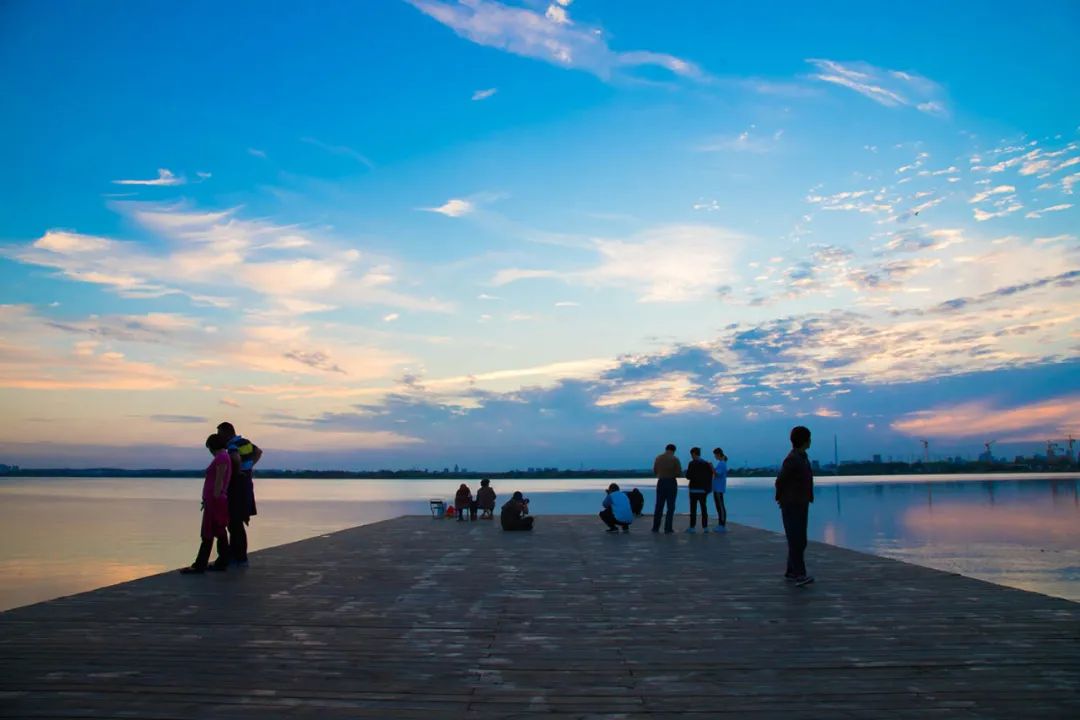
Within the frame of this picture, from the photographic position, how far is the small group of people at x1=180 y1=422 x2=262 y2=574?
10.8 meters

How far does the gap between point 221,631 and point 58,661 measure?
1.39 metres

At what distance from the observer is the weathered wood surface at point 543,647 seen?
15.6 ft

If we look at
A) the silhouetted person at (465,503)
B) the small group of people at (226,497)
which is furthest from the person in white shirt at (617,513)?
the small group of people at (226,497)

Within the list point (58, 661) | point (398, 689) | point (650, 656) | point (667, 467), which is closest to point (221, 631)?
point (58, 661)

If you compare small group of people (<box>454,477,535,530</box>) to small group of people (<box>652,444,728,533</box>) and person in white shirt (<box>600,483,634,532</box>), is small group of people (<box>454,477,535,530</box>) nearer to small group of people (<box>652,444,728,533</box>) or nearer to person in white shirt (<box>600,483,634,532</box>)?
person in white shirt (<box>600,483,634,532</box>)

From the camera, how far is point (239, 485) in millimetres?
11430

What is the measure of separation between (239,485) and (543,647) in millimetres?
6833

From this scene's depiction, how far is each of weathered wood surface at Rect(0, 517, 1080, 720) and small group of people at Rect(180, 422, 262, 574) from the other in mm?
580

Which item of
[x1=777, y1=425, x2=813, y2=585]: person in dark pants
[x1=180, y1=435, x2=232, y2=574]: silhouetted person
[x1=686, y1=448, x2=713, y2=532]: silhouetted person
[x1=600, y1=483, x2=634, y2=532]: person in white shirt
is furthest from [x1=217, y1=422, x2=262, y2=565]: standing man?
[x1=686, y1=448, x2=713, y2=532]: silhouetted person

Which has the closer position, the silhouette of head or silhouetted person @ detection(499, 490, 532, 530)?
the silhouette of head

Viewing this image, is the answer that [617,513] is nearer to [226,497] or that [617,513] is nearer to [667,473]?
[667,473]

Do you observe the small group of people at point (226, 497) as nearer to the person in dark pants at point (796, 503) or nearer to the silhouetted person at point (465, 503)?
the person in dark pants at point (796, 503)

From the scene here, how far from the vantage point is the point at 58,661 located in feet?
18.7

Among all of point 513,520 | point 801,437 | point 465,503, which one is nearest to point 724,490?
point 513,520
